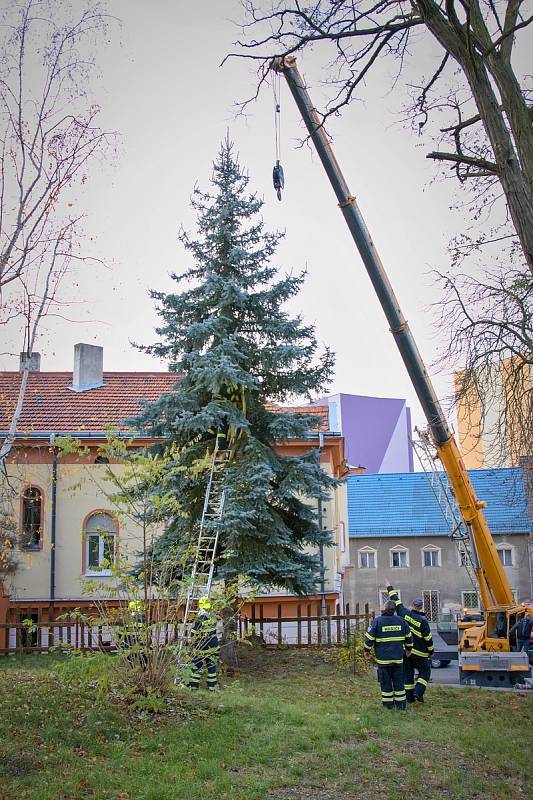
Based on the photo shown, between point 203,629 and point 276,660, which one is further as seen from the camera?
point 276,660

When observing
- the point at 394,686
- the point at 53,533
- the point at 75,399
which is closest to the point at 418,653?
the point at 394,686

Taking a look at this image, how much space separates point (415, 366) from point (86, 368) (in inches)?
604

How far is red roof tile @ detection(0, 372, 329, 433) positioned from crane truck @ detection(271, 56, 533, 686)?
30.6 feet

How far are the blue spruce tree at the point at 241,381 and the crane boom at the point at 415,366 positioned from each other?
2613 millimetres

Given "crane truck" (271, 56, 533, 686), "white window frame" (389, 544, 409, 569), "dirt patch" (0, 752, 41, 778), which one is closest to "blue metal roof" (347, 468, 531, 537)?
"white window frame" (389, 544, 409, 569)

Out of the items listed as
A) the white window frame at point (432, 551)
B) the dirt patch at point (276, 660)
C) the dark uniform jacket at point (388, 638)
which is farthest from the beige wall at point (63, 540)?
the white window frame at point (432, 551)

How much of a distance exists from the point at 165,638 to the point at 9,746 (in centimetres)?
255

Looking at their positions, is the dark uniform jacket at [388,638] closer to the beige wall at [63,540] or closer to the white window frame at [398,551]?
the beige wall at [63,540]

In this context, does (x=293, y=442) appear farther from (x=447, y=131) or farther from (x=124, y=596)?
(x=447, y=131)

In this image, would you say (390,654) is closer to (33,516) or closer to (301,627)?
(301,627)

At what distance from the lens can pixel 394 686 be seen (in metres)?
12.3

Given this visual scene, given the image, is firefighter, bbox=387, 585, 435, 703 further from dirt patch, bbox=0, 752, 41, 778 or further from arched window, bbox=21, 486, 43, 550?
arched window, bbox=21, 486, 43, 550

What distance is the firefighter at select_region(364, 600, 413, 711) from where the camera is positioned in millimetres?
12156

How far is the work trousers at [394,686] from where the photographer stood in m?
12.2
